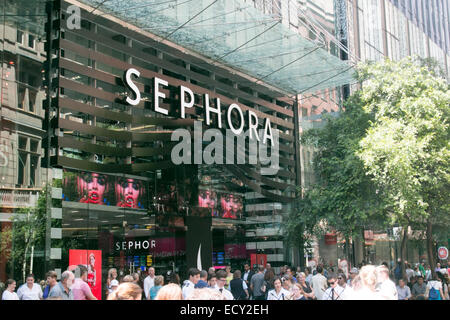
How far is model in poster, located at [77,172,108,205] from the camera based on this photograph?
1686 centimetres

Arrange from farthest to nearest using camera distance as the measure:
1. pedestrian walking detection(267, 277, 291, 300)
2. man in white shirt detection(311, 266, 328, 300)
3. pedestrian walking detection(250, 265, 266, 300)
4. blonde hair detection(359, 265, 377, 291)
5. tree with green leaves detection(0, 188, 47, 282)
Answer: tree with green leaves detection(0, 188, 47, 282), pedestrian walking detection(250, 265, 266, 300), man in white shirt detection(311, 266, 328, 300), pedestrian walking detection(267, 277, 291, 300), blonde hair detection(359, 265, 377, 291)

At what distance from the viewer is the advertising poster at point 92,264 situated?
16.0 m

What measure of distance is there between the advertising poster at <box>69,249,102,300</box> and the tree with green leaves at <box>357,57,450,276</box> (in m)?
10.0

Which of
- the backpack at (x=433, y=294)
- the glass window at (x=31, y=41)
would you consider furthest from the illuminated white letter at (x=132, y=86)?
the backpack at (x=433, y=294)

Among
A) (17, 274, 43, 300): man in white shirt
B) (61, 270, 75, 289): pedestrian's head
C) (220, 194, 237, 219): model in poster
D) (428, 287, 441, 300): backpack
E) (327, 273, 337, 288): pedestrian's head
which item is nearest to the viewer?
(61, 270, 75, 289): pedestrian's head

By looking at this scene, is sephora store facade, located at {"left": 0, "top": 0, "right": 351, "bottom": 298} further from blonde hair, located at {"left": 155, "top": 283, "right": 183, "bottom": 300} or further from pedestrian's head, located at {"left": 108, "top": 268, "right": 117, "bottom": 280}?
blonde hair, located at {"left": 155, "top": 283, "right": 183, "bottom": 300}

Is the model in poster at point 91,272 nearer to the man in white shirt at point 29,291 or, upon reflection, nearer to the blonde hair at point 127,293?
the man in white shirt at point 29,291

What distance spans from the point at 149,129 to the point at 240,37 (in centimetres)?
523

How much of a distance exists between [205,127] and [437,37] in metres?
37.4

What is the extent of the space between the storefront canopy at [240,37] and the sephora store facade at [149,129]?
7 centimetres

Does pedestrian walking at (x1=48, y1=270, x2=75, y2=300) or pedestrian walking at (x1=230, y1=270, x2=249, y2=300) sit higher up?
pedestrian walking at (x1=48, y1=270, x2=75, y2=300)

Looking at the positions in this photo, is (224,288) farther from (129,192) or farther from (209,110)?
(209,110)

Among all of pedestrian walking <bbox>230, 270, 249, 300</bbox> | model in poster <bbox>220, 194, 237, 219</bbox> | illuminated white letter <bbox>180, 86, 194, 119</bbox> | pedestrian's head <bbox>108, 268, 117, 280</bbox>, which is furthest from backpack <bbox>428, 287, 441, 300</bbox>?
model in poster <bbox>220, 194, 237, 219</bbox>
